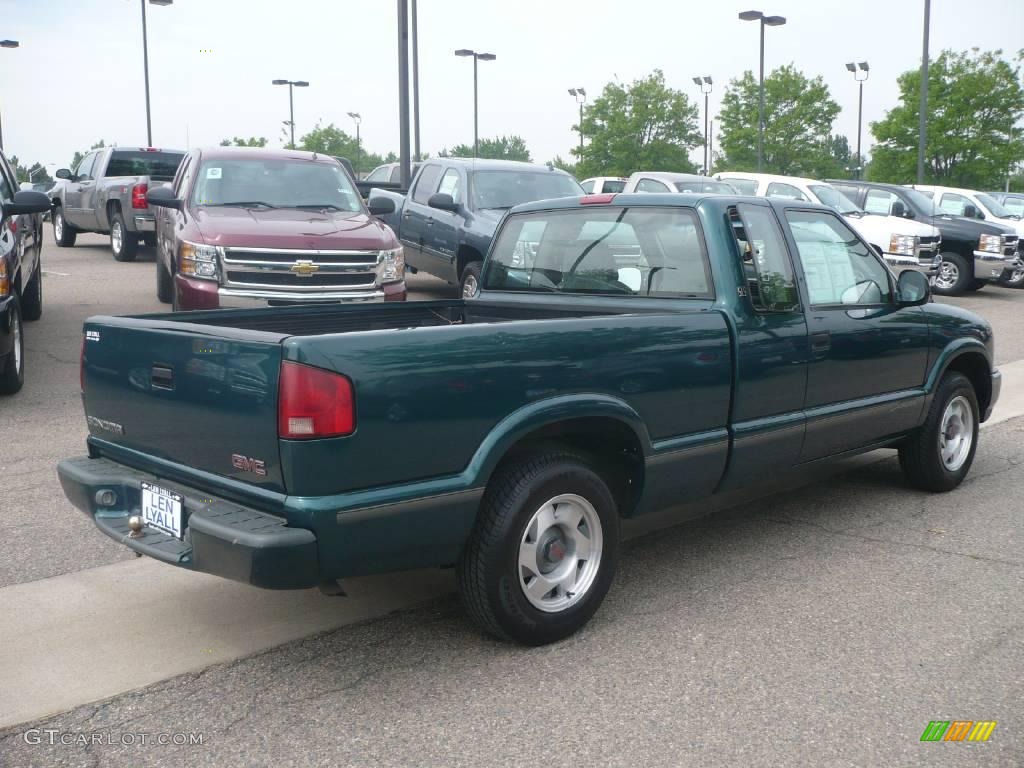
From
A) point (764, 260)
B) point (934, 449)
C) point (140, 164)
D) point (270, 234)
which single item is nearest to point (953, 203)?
point (140, 164)

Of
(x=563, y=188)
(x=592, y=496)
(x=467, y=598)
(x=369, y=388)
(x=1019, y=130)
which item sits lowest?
(x=467, y=598)

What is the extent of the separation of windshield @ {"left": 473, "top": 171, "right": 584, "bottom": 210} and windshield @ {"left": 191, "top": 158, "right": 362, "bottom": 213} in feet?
7.27

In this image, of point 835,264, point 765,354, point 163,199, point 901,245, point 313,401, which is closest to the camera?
point 313,401

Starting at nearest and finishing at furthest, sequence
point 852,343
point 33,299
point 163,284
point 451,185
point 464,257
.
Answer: point 852,343 < point 33,299 < point 163,284 < point 464,257 < point 451,185

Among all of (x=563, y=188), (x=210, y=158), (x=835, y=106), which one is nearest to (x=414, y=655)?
(x=210, y=158)

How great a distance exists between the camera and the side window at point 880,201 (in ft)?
62.4

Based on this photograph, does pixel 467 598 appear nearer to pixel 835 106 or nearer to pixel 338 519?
pixel 338 519

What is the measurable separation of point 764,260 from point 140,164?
Result: 54.7 ft

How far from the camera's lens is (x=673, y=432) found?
4445mm

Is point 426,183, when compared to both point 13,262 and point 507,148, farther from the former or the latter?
point 507,148

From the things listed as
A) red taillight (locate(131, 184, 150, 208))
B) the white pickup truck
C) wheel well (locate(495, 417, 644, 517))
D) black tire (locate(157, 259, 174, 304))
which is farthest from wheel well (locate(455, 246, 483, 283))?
wheel well (locate(495, 417, 644, 517))

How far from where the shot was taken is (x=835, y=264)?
18.5 feet

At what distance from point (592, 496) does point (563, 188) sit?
9717 mm

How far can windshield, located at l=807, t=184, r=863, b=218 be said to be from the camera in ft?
59.0
